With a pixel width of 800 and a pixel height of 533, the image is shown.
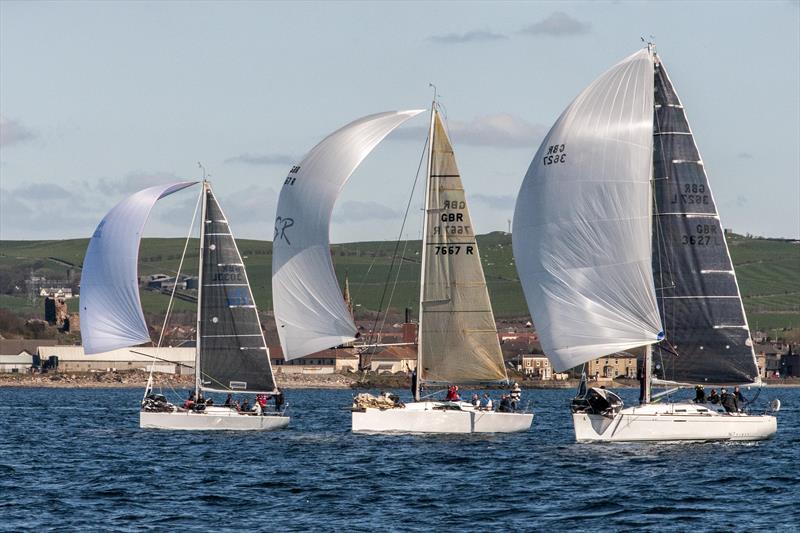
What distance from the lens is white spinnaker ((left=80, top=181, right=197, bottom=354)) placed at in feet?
171

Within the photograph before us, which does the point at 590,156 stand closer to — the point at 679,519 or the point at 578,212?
the point at 578,212

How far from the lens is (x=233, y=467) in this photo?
130 feet

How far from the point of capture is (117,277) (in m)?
52.3

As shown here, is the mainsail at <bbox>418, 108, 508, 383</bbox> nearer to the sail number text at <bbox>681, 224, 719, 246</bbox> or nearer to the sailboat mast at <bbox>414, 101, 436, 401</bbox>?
the sailboat mast at <bbox>414, 101, 436, 401</bbox>

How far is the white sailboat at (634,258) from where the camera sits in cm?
4219

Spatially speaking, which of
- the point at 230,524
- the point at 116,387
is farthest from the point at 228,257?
the point at 116,387

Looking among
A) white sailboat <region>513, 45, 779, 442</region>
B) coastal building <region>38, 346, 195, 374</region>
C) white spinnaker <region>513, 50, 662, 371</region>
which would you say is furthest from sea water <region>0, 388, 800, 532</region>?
coastal building <region>38, 346, 195, 374</region>

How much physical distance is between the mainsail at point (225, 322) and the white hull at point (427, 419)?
5.99 meters

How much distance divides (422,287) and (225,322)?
318 inches

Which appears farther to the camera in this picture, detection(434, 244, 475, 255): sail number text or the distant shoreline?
the distant shoreline

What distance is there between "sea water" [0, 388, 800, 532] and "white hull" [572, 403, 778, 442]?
1.27 ft

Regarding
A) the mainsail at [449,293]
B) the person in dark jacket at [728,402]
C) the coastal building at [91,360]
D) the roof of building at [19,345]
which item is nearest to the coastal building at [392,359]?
the coastal building at [91,360]

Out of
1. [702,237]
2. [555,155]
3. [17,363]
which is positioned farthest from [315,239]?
[17,363]

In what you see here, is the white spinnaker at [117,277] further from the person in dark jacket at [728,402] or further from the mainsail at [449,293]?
the person in dark jacket at [728,402]
